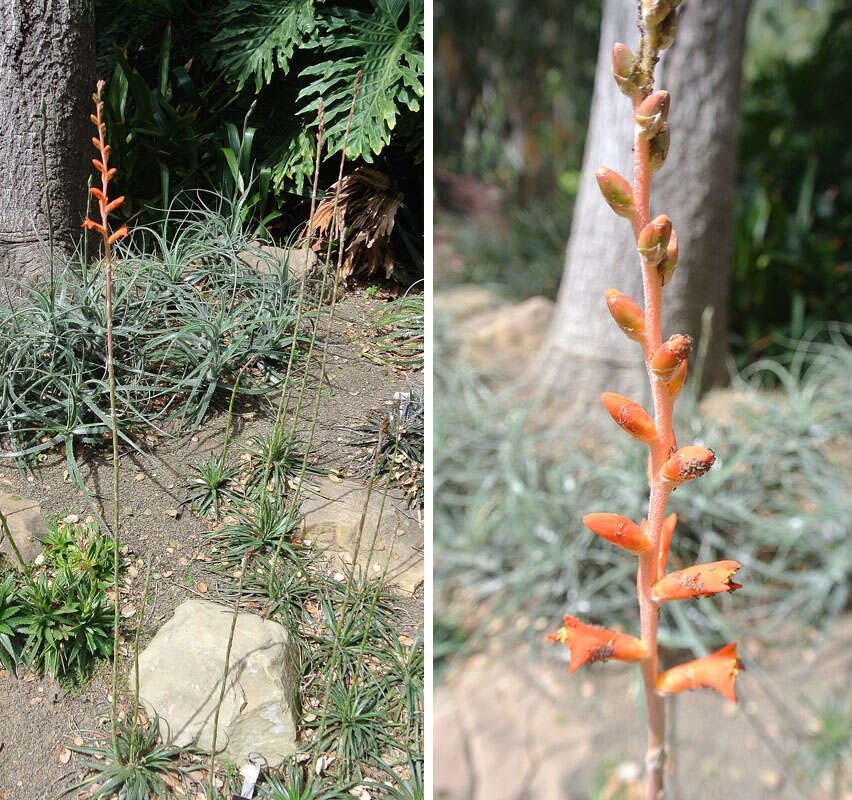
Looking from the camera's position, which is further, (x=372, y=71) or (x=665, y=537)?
(x=372, y=71)

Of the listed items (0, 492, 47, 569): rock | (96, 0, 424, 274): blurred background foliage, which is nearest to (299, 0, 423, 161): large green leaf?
(96, 0, 424, 274): blurred background foliage

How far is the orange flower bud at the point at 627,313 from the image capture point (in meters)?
0.54

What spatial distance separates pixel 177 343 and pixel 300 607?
1066 mm

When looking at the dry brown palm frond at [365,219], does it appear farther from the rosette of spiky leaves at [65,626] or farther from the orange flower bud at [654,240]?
the orange flower bud at [654,240]

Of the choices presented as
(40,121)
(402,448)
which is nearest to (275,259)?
(40,121)

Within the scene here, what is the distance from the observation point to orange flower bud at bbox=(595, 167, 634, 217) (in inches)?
20.7

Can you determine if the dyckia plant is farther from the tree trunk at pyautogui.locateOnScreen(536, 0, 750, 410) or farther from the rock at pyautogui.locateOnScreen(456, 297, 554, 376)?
the rock at pyautogui.locateOnScreen(456, 297, 554, 376)

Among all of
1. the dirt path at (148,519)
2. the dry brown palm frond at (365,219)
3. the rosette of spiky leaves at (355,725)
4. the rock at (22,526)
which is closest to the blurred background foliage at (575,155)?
the dry brown palm frond at (365,219)

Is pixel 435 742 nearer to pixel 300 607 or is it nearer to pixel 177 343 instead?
pixel 300 607

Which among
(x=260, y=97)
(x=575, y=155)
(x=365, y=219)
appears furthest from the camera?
(x=575, y=155)

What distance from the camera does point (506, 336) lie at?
3502 millimetres

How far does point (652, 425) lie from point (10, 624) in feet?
6.52

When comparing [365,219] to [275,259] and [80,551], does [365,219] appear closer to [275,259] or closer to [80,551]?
[275,259]

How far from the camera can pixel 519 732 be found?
7.59 ft
